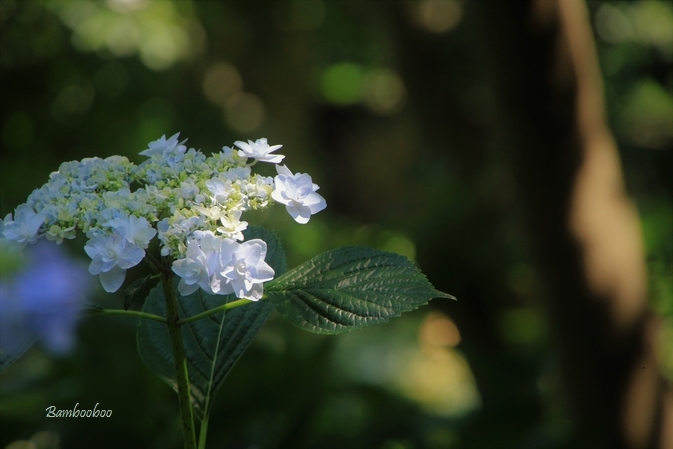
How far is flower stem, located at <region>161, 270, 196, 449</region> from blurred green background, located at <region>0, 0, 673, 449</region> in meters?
0.17

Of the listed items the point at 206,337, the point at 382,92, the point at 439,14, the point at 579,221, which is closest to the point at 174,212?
the point at 206,337

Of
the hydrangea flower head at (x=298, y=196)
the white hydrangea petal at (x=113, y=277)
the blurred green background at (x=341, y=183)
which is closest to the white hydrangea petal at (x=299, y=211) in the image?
the hydrangea flower head at (x=298, y=196)

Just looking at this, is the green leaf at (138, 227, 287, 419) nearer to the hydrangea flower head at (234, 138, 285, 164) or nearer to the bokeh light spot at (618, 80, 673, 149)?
the hydrangea flower head at (234, 138, 285, 164)

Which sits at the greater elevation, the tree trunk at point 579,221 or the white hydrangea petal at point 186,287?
the white hydrangea petal at point 186,287

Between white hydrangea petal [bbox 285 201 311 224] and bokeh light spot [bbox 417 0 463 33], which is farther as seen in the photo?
bokeh light spot [bbox 417 0 463 33]

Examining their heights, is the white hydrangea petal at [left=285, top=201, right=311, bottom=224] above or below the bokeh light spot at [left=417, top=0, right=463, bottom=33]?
above

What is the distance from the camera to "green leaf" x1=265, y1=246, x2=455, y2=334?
39 centimetres

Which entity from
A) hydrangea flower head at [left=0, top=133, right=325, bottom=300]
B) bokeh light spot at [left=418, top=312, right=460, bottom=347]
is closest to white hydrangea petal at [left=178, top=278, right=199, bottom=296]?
hydrangea flower head at [left=0, top=133, right=325, bottom=300]

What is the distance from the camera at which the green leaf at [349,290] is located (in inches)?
15.4

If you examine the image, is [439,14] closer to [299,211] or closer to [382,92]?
[382,92]

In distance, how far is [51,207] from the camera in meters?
0.37

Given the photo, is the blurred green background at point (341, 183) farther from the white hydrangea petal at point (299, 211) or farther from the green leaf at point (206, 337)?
the white hydrangea petal at point (299, 211)

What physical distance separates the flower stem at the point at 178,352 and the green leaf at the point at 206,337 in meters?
0.05

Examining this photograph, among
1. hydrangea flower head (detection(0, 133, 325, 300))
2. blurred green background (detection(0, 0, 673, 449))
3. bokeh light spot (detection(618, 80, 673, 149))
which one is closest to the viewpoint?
hydrangea flower head (detection(0, 133, 325, 300))
